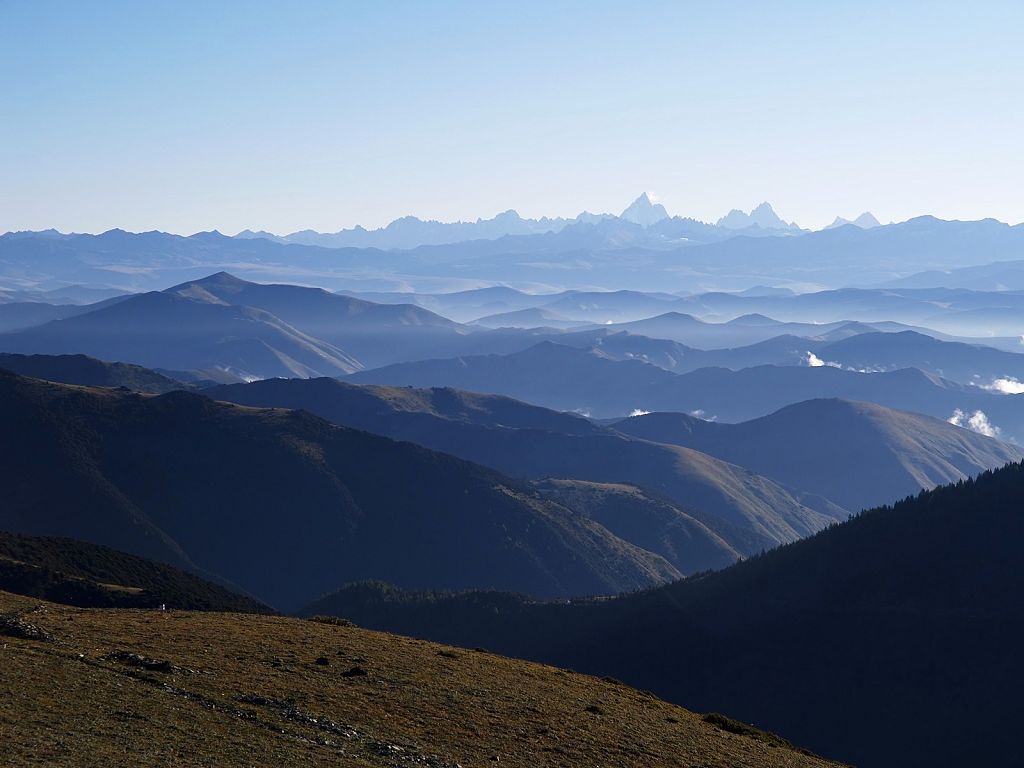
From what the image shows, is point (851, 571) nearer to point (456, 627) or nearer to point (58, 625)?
point (456, 627)

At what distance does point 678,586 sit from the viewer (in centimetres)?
17738

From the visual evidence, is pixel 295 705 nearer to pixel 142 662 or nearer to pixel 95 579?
pixel 142 662

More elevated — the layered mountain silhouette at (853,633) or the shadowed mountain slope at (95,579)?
the shadowed mountain slope at (95,579)

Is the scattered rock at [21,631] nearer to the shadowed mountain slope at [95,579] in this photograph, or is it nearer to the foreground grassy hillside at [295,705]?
the foreground grassy hillside at [295,705]

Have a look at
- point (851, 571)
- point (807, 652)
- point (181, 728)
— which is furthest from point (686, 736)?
point (851, 571)

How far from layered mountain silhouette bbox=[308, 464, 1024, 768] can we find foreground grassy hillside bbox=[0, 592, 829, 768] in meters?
80.6

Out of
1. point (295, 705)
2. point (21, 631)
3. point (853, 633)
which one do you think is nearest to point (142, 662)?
point (21, 631)

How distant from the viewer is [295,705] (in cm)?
4162

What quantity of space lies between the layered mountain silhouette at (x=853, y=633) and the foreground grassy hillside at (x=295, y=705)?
80.6m

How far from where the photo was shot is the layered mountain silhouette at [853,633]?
12900 cm

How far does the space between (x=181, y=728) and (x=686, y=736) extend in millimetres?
22664

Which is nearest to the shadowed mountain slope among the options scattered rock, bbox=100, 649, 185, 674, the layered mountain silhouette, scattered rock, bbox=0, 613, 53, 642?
scattered rock, bbox=0, 613, 53, 642

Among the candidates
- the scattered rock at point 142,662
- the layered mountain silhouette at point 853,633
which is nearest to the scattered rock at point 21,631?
the scattered rock at point 142,662

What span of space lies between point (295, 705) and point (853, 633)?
12053cm
